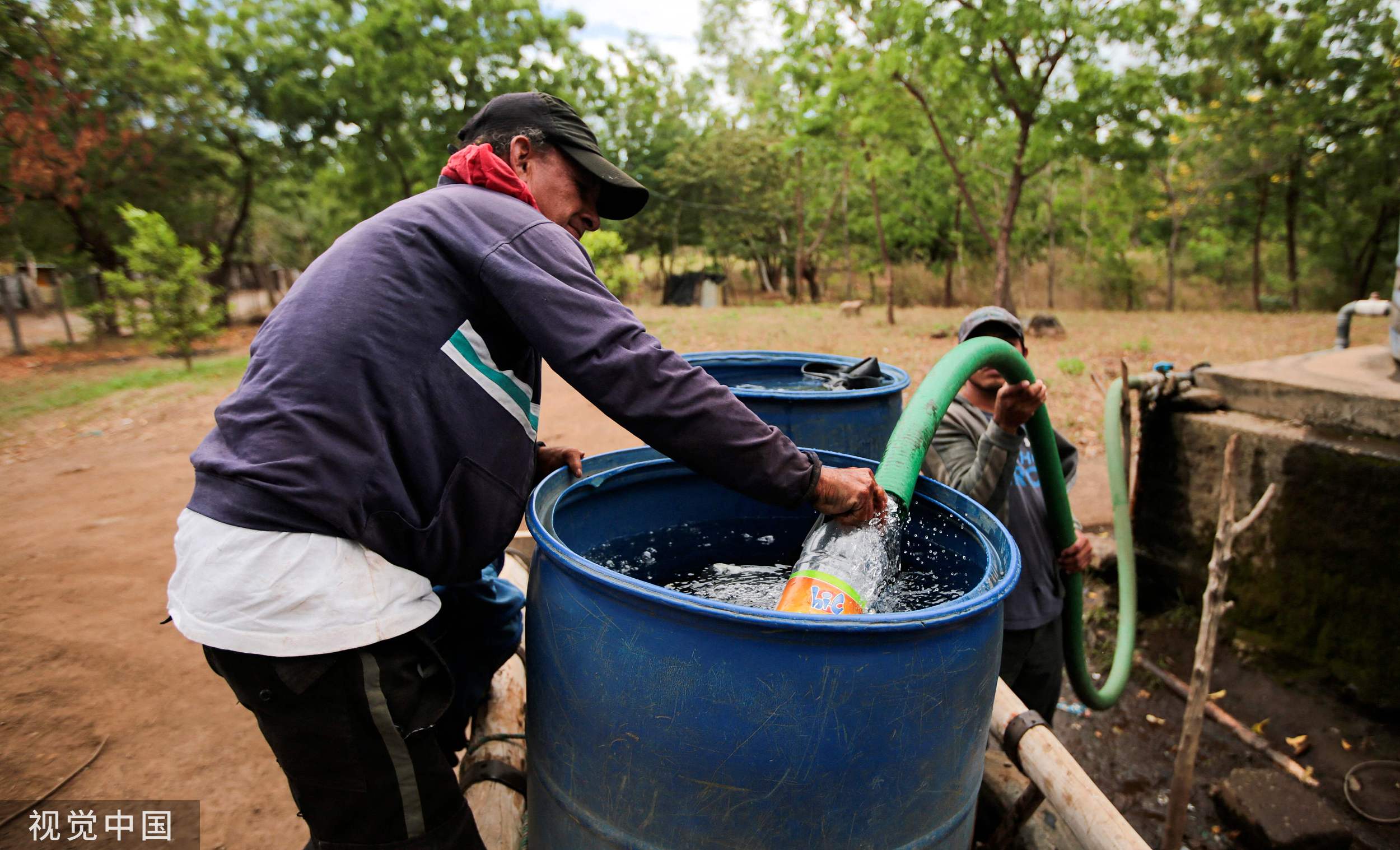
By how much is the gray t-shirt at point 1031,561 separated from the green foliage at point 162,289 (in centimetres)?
1272

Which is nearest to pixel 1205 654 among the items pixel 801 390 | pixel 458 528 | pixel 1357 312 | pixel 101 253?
pixel 801 390

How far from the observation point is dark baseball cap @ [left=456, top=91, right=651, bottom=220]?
1674 millimetres

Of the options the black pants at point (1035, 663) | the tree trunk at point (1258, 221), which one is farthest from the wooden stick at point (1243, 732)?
the tree trunk at point (1258, 221)

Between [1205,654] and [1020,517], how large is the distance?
93 centimetres

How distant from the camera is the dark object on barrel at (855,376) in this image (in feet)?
9.78

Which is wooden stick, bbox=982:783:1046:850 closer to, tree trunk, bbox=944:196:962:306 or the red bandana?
the red bandana

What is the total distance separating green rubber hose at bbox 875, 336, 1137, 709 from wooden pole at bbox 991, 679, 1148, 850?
0.63m

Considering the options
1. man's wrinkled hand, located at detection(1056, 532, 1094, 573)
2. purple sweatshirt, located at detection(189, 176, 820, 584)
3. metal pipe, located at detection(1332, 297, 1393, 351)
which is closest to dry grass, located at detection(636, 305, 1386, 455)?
metal pipe, located at detection(1332, 297, 1393, 351)

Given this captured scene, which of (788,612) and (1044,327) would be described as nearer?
(788,612)

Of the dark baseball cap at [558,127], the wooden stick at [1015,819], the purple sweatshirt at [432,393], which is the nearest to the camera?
the purple sweatshirt at [432,393]

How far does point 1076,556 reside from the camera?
2.63 metres

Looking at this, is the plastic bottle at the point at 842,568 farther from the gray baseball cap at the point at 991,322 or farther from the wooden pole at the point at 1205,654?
the wooden pole at the point at 1205,654

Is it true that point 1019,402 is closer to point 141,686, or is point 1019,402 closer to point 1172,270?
point 141,686

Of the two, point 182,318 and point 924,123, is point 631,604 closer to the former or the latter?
point 182,318
